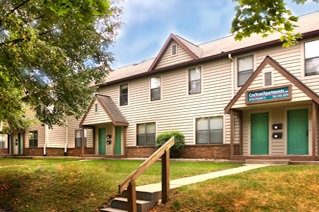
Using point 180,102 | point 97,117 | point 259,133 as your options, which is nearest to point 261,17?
point 259,133

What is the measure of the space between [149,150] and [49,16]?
37.1ft

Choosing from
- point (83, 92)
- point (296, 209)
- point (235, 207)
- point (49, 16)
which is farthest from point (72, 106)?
point (296, 209)

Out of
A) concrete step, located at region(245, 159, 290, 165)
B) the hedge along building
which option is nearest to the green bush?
the hedge along building

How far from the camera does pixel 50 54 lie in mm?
7832

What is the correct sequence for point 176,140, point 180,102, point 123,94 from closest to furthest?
point 176,140 → point 180,102 → point 123,94

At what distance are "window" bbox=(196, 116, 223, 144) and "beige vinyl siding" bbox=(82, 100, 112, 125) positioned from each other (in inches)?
252

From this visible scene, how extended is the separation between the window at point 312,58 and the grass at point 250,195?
6.69 meters

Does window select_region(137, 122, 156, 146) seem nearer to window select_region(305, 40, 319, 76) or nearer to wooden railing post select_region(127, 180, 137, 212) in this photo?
window select_region(305, 40, 319, 76)

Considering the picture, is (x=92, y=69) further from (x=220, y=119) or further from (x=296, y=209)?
(x=296, y=209)

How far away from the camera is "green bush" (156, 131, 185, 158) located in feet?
51.5

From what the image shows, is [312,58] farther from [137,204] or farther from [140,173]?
[137,204]

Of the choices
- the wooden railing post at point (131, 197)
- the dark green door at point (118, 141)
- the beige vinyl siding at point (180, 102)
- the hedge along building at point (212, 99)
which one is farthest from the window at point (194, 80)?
the wooden railing post at point (131, 197)

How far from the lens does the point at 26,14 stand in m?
8.44

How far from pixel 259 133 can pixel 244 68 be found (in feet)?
11.0
